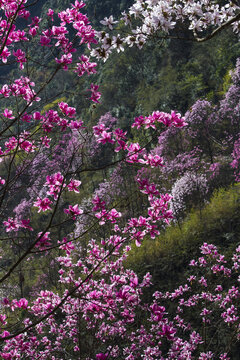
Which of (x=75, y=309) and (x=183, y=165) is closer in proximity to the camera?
(x=75, y=309)

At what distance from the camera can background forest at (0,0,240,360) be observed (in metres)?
2.62

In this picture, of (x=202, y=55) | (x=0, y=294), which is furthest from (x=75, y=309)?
(x=202, y=55)

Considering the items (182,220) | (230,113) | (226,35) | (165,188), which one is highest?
(226,35)

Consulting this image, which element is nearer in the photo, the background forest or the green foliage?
the background forest

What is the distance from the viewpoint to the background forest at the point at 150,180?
2.62 metres

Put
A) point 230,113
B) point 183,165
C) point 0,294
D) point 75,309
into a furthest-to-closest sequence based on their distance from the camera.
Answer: point 0,294 → point 230,113 → point 183,165 → point 75,309

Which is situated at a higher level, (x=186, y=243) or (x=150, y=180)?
(x=150, y=180)

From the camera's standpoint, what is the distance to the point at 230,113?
1128cm

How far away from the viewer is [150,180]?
1198 centimetres

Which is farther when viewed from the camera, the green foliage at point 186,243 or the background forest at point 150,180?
the green foliage at point 186,243

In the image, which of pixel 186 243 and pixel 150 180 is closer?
pixel 186 243

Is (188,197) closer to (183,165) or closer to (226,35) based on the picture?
(183,165)

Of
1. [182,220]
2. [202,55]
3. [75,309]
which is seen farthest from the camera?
[202,55]

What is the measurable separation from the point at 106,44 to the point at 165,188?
916 centimetres
